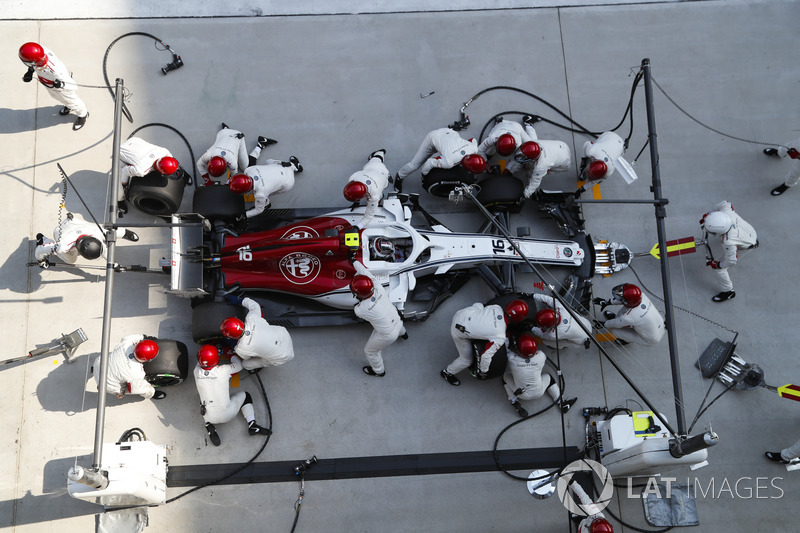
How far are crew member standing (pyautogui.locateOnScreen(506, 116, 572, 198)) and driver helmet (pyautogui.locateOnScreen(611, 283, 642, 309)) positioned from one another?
5.73ft

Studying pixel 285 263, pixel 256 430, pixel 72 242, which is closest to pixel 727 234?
pixel 285 263

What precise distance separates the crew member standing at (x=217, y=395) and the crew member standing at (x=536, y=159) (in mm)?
4365

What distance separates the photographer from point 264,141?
26.9ft

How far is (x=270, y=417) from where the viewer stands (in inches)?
287

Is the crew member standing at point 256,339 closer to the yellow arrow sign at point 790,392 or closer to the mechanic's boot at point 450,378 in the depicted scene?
the mechanic's boot at point 450,378

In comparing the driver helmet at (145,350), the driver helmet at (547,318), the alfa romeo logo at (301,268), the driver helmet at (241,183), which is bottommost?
the driver helmet at (145,350)

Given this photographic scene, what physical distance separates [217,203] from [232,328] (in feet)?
5.84

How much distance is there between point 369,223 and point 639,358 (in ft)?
13.2

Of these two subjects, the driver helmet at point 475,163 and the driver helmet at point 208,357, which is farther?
the driver helmet at point 475,163

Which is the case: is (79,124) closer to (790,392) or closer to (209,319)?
(209,319)

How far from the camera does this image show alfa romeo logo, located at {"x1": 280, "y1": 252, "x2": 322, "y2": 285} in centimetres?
724

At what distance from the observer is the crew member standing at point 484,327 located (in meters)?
6.82

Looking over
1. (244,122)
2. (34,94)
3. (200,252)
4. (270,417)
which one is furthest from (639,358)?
(34,94)

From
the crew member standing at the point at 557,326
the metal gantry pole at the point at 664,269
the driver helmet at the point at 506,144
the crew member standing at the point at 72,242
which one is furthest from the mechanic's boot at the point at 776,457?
the crew member standing at the point at 72,242
